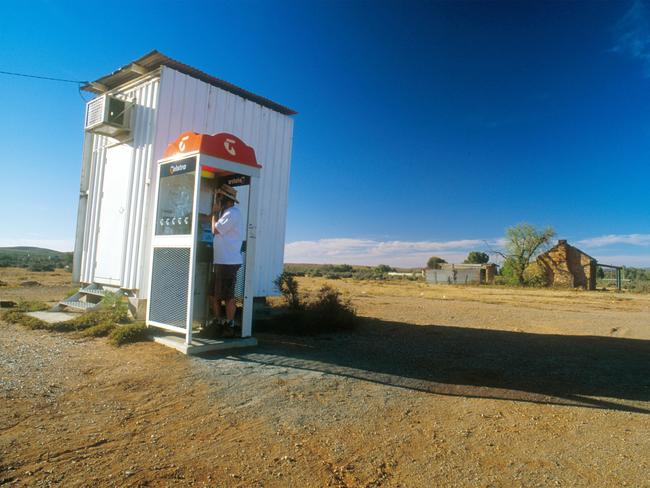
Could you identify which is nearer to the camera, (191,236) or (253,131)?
(191,236)

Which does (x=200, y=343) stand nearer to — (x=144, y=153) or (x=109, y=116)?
(x=144, y=153)

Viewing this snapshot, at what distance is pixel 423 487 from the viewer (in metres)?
2.71

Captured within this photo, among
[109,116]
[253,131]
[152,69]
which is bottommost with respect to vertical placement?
[109,116]

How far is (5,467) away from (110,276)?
19.7 feet

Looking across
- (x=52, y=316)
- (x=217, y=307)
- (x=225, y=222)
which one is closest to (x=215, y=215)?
(x=225, y=222)

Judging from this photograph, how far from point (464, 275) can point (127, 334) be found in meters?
41.5

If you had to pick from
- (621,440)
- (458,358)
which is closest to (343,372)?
(458,358)

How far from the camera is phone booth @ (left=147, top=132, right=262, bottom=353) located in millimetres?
5797

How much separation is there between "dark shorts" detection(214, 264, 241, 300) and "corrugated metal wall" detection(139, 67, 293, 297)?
6.73 feet

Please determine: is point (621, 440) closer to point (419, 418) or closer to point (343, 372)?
point (419, 418)

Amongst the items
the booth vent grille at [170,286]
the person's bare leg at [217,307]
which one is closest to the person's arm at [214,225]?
the booth vent grille at [170,286]

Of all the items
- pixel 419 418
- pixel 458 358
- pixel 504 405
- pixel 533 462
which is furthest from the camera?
pixel 458 358

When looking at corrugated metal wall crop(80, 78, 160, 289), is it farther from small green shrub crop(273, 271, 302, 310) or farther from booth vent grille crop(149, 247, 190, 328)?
small green shrub crop(273, 271, 302, 310)

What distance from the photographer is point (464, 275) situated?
43.6 m
